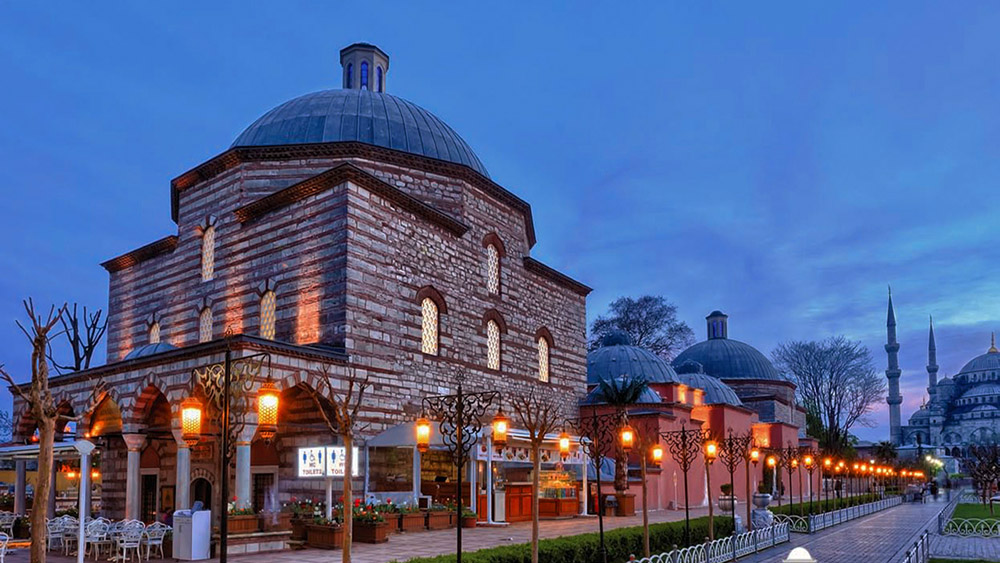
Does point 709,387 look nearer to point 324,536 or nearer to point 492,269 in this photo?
point 492,269

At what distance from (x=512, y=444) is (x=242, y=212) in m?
10.3

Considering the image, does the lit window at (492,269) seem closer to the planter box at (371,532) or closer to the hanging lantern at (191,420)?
the planter box at (371,532)

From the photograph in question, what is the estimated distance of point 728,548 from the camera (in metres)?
17.3

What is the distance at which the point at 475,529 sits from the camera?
20.4m

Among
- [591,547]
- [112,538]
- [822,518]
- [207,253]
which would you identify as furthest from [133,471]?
[822,518]

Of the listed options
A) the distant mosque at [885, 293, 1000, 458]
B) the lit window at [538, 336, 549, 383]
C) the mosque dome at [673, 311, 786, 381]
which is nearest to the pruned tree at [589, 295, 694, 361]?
the mosque dome at [673, 311, 786, 381]

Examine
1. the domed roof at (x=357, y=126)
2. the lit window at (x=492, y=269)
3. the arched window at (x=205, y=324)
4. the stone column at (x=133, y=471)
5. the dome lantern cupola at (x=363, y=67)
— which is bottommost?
the stone column at (x=133, y=471)

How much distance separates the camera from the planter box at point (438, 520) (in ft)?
66.1

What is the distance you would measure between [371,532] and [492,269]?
474 inches

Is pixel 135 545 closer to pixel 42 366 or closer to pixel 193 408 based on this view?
pixel 193 408

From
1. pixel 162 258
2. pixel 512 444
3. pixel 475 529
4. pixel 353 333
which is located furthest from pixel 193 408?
pixel 162 258

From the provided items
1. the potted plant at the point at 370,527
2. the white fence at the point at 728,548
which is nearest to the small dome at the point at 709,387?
the white fence at the point at 728,548

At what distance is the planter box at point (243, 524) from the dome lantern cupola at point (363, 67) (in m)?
18.1

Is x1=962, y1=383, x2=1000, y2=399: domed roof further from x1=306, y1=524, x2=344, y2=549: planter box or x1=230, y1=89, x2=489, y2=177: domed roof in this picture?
x1=306, y1=524, x2=344, y2=549: planter box
